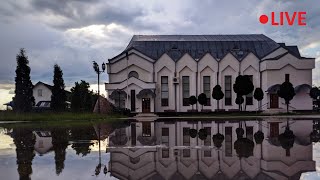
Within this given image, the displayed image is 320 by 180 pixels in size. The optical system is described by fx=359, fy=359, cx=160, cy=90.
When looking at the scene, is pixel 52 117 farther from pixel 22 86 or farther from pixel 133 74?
pixel 133 74

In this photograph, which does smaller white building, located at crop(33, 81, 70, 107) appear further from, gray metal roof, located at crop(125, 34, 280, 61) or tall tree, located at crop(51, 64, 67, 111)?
tall tree, located at crop(51, 64, 67, 111)

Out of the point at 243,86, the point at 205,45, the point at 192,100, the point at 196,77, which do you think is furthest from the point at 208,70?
the point at 243,86

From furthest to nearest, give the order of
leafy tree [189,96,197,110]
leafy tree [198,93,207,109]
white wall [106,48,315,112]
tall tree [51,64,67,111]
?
1. white wall [106,48,315,112]
2. leafy tree [189,96,197,110]
3. leafy tree [198,93,207,109]
4. tall tree [51,64,67,111]

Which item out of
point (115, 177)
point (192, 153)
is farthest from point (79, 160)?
point (192, 153)

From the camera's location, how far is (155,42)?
194ft

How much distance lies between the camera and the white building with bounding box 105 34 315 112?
4919 centimetres

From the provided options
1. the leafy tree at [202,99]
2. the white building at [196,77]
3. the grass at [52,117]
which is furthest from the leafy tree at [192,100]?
the grass at [52,117]

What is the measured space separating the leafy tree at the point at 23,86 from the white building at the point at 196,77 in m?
12.1

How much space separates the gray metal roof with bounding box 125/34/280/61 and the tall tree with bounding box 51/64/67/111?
14.3m

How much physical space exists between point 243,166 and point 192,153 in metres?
2.79

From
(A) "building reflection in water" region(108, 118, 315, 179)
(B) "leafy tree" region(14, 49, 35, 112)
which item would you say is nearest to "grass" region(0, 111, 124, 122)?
(B) "leafy tree" region(14, 49, 35, 112)

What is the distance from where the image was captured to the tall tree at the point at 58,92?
43194 millimetres

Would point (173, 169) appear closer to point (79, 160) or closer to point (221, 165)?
point (221, 165)

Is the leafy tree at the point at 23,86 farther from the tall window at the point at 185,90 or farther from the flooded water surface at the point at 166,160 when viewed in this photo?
the flooded water surface at the point at 166,160
